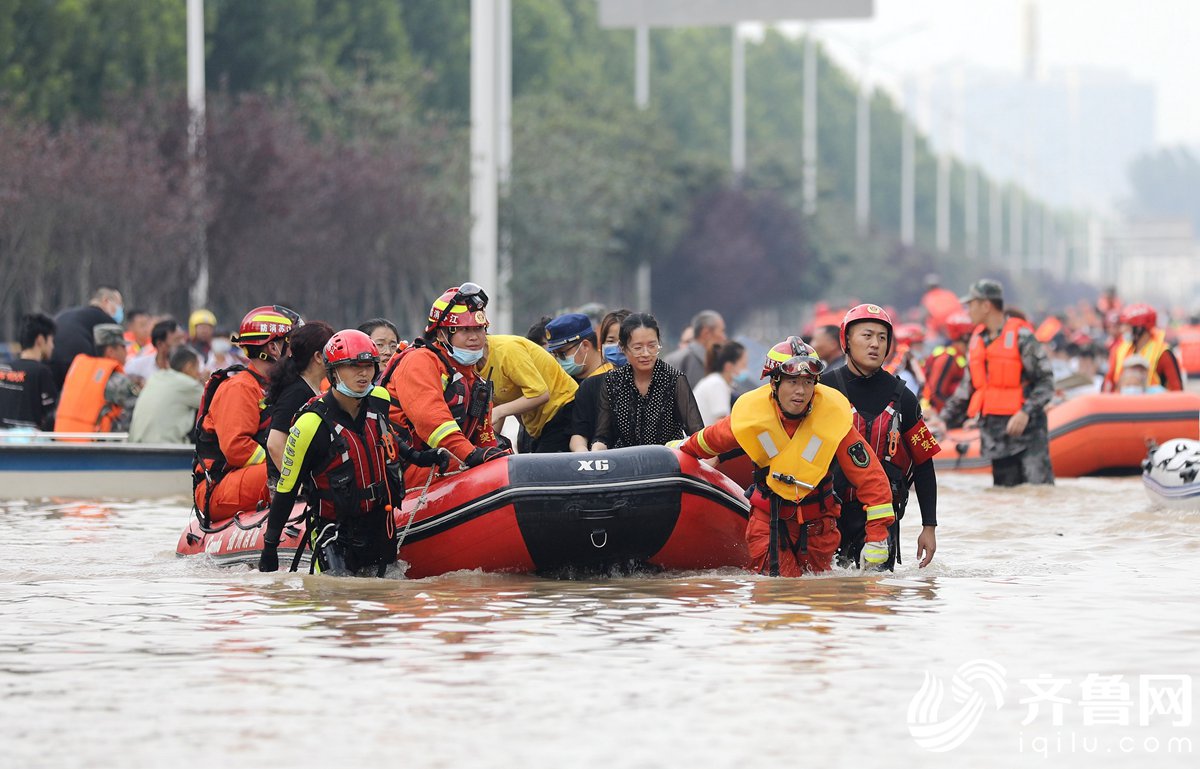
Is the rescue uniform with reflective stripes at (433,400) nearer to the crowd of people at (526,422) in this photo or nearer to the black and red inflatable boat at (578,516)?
the crowd of people at (526,422)

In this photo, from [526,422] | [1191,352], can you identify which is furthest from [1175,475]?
[1191,352]

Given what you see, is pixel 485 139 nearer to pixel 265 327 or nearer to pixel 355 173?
pixel 355 173

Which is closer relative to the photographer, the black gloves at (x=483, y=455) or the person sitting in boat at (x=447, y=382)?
the person sitting in boat at (x=447, y=382)

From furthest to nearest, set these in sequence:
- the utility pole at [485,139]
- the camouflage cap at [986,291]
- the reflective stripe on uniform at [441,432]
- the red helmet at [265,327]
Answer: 1. the utility pole at [485,139]
2. the camouflage cap at [986,291]
3. the red helmet at [265,327]
4. the reflective stripe on uniform at [441,432]

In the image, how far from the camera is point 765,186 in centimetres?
7538

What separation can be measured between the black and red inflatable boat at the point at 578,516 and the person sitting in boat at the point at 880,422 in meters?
1.02

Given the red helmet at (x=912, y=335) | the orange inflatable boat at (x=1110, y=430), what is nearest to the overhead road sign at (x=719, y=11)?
the red helmet at (x=912, y=335)

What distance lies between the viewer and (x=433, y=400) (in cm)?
1184

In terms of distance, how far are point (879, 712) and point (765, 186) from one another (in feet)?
222

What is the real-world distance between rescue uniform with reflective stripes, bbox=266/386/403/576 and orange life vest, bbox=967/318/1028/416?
6914 millimetres

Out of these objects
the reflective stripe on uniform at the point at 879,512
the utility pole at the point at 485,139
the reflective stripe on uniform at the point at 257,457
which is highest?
the utility pole at the point at 485,139

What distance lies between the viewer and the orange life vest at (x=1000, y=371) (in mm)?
17344

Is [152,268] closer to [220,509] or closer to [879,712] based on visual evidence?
[220,509]

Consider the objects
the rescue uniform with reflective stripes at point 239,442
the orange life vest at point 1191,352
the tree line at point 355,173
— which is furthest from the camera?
the orange life vest at point 1191,352
